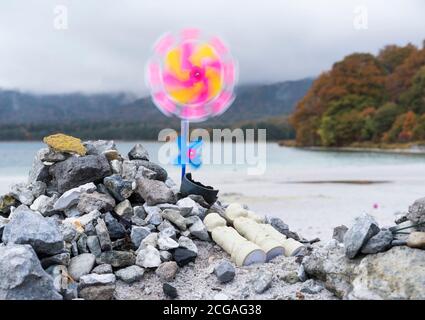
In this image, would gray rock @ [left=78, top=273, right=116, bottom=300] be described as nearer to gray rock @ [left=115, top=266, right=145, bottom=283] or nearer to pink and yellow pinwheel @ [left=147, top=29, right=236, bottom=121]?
gray rock @ [left=115, top=266, right=145, bottom=283]

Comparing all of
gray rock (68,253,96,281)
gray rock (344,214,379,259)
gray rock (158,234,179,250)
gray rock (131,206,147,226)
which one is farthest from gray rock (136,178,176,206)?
gray rock (344,214,379,259)

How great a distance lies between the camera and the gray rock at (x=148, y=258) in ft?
17.3

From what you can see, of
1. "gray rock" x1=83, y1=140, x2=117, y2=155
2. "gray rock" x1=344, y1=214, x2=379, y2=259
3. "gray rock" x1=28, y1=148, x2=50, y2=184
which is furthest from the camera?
"gray rock" x1=83, y1=140, x2=117, y2=155

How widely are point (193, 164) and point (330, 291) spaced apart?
10.1 feet

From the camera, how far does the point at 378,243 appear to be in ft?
15.1

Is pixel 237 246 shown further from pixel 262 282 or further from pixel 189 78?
pixel 189 78

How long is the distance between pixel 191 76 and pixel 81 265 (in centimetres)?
313

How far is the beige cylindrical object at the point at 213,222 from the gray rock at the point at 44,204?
202cm

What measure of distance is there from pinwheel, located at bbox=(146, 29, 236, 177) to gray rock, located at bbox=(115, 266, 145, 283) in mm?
2213

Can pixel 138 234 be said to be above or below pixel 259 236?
above

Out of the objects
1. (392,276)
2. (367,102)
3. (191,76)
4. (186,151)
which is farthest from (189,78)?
(367,102)

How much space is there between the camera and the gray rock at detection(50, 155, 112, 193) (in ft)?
21.8

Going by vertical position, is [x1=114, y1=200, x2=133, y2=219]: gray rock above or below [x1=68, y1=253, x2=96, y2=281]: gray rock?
above

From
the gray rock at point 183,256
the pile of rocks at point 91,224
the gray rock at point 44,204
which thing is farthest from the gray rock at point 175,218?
the gray rock at point 44,204
